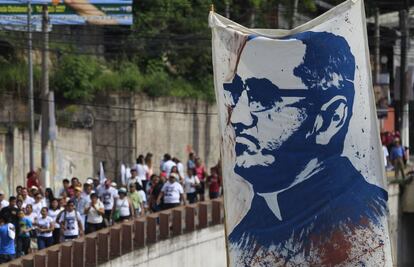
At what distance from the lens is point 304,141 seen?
49.9ft

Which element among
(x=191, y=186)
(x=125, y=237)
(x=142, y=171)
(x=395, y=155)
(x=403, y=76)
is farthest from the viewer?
(x=403, y=76)

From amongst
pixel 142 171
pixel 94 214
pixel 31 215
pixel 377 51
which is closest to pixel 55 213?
pixel 31 215

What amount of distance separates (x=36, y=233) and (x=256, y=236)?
9.73 m

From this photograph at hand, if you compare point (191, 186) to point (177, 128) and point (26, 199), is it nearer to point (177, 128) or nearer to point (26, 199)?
point (26, 199)

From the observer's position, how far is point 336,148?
15164mm

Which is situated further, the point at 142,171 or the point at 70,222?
the point at 142,171

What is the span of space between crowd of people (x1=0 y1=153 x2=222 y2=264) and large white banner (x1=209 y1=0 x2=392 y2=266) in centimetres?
853

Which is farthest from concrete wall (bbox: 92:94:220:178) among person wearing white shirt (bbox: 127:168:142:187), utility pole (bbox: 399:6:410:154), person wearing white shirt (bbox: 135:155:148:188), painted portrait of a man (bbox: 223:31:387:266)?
painted portrait of a man (bbox: 223:31:387:266)

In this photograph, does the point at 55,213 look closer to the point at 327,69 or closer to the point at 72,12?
the point at 327,69

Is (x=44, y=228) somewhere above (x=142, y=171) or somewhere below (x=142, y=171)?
below

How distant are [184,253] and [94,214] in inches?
165

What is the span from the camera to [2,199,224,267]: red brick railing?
23.0m

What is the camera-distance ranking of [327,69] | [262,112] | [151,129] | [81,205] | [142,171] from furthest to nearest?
1. [151,129]
2. [142,171]
3. [81,205]
4. [262,112]
5. [327,69]

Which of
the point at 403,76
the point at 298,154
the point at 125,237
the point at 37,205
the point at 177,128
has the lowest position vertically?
the point at 125,237
